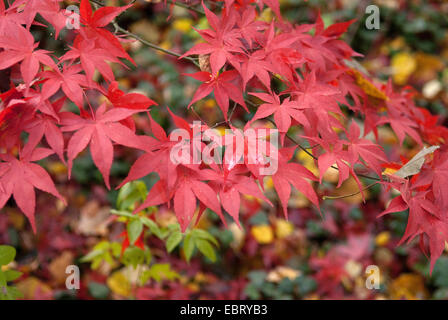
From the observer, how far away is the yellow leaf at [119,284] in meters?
1.74

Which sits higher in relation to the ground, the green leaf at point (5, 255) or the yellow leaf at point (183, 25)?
the yellow leaf at point (183, 25)

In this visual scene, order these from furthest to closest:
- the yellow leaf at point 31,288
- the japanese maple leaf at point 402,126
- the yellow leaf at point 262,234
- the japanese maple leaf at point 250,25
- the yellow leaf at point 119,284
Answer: the yellow leaf at point 262,234
the yellow leaf at point 119,284
the yellow leaf at point 31,288
the japanese maple leaf at point 402,126
the japanese maple leaf at point 250,25

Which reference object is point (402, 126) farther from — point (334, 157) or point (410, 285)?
point (410, 285)

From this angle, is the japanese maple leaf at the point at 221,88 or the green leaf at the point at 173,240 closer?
the japanese maple leaf at the point at 221,88

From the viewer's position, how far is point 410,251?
1.96m

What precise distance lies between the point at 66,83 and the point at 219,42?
34cm

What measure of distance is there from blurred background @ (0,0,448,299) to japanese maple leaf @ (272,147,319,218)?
28.1 inches

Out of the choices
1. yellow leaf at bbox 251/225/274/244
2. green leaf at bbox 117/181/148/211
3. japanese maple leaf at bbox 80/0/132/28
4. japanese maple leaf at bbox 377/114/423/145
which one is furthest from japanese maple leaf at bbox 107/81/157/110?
yellow leaf at bbox 251/225/274/244

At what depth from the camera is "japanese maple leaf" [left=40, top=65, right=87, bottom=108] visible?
2.50ft

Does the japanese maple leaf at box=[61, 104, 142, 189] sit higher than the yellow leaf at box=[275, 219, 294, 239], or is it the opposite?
the japanese maple leaf at box=[61, 104, 142, 189]

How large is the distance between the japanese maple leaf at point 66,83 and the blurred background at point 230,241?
617 mm

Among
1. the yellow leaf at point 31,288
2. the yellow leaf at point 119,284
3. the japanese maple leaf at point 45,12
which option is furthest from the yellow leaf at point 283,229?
the japanese maple leaf at point 45,12

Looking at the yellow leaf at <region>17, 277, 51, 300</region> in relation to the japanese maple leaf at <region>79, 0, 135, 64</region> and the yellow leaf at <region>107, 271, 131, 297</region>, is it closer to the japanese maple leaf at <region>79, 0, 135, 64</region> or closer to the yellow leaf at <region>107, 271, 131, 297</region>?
the yellow leaf at <region>107, 271, 131, 297</region>

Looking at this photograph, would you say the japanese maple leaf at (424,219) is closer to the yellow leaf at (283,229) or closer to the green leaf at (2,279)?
the green leaf at (2,279)
